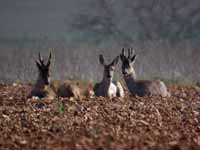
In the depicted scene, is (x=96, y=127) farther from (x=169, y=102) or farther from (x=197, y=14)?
(x=197, y=14)

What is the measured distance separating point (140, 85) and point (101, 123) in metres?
4.99

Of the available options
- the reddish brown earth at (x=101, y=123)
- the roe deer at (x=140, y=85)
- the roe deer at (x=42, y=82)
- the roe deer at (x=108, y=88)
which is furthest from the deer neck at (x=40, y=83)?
the roe deer at (x=140, y=85)

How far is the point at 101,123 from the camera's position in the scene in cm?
830

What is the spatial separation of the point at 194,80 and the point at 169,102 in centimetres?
467

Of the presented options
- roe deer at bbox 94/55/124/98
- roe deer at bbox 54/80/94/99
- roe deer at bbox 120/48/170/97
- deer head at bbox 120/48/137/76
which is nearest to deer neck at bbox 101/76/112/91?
roe deer at bbox 94/55/124/98

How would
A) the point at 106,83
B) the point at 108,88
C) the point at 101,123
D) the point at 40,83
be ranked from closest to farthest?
1. the point at 101,123
2. the point at 40,83
3. the point at 108,88
4. the point at 106,83

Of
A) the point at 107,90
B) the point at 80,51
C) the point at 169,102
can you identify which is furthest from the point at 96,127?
the point at 80,51

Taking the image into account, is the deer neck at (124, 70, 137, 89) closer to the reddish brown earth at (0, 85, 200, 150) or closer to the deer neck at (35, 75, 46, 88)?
the reddish brown earth at (0, 85, 200, 150)

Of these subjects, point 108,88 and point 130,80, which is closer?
point 108,88

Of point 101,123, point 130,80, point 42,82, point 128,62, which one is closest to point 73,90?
point 42,82

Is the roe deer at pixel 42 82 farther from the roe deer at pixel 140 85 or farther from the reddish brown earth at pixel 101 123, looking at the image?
the roe deer at pixel 140 85

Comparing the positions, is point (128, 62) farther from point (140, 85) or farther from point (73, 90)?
point (73, 90)

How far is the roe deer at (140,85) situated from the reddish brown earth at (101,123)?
0.59 metres

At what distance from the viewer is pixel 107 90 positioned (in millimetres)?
12820
